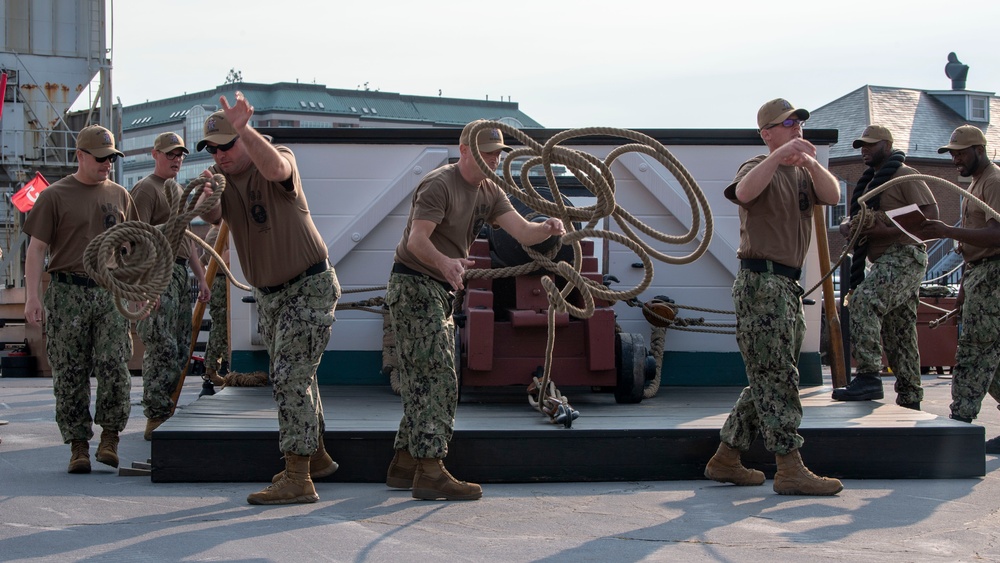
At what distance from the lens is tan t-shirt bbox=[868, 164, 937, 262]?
24.7 feet

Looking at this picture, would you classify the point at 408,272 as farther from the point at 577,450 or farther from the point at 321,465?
the point at 577,450

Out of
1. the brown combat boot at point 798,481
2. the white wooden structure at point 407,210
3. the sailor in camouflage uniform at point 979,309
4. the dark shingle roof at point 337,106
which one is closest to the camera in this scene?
the brown combat boot at point 798,481

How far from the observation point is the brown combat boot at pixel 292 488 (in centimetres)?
537

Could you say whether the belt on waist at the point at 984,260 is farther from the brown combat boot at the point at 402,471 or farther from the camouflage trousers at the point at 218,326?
the camouflage trousers at the point at 218,326

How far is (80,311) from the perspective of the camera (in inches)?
254

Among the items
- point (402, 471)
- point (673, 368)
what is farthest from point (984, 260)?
point (402, 471)

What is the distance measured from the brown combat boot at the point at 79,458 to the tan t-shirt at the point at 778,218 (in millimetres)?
3573

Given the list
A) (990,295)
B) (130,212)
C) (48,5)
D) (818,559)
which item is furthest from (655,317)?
(48,5)

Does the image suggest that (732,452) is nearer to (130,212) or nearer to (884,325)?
(884,325)

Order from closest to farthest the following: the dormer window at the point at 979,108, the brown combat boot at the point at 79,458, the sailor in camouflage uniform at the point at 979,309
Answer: the brown combat boot at the point at 79,458, the sailor in camouflage uniform at the point at 979,309, the dormer window at the point at 979,108

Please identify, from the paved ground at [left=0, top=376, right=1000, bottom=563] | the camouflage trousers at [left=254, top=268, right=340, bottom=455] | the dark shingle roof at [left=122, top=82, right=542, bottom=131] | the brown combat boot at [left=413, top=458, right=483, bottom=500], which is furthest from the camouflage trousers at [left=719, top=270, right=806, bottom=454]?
the dark shingle roof at [left=122, top=82, right=542, bottom=131]

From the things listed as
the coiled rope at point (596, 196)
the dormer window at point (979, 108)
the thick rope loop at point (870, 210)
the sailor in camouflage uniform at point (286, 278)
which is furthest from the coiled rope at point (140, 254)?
the dormer window at point (979, 108)

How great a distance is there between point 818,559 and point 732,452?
156cm

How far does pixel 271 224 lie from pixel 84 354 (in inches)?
68.0
